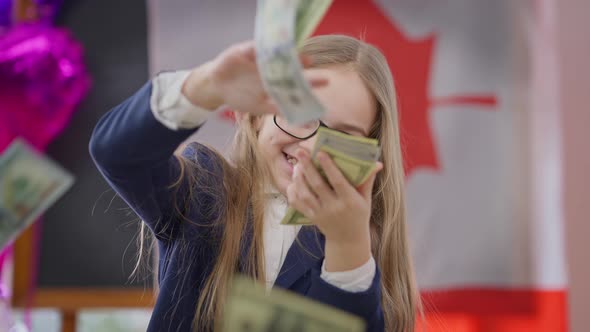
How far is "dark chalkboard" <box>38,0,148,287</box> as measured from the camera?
2334 mm

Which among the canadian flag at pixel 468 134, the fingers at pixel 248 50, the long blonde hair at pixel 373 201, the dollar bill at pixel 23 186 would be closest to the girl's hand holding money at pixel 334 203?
the fingers at pixel 248 50

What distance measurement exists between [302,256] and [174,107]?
34cm

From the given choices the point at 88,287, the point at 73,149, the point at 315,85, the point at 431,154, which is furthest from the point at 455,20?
the point at 315,85

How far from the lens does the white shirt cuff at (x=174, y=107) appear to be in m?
0.83

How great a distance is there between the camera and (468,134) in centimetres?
240

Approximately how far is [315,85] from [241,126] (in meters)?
0.45

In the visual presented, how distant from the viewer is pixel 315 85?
778 mm

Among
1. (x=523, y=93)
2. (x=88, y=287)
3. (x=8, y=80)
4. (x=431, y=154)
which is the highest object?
(x=8, y=80)

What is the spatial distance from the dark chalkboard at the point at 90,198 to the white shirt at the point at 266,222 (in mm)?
1271

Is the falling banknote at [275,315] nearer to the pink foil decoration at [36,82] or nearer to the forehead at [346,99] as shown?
the forehead at [346,99]

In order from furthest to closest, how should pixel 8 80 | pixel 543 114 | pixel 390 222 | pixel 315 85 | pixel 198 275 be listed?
pixel 543 114
pixel 8 80
pixel 390 222
pixel 198 275
pixel 315 85

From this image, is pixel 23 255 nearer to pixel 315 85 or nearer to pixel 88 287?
pixel 88 287

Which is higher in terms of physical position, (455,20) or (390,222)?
(455,20)

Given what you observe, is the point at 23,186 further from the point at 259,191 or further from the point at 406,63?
the point at 406,63
